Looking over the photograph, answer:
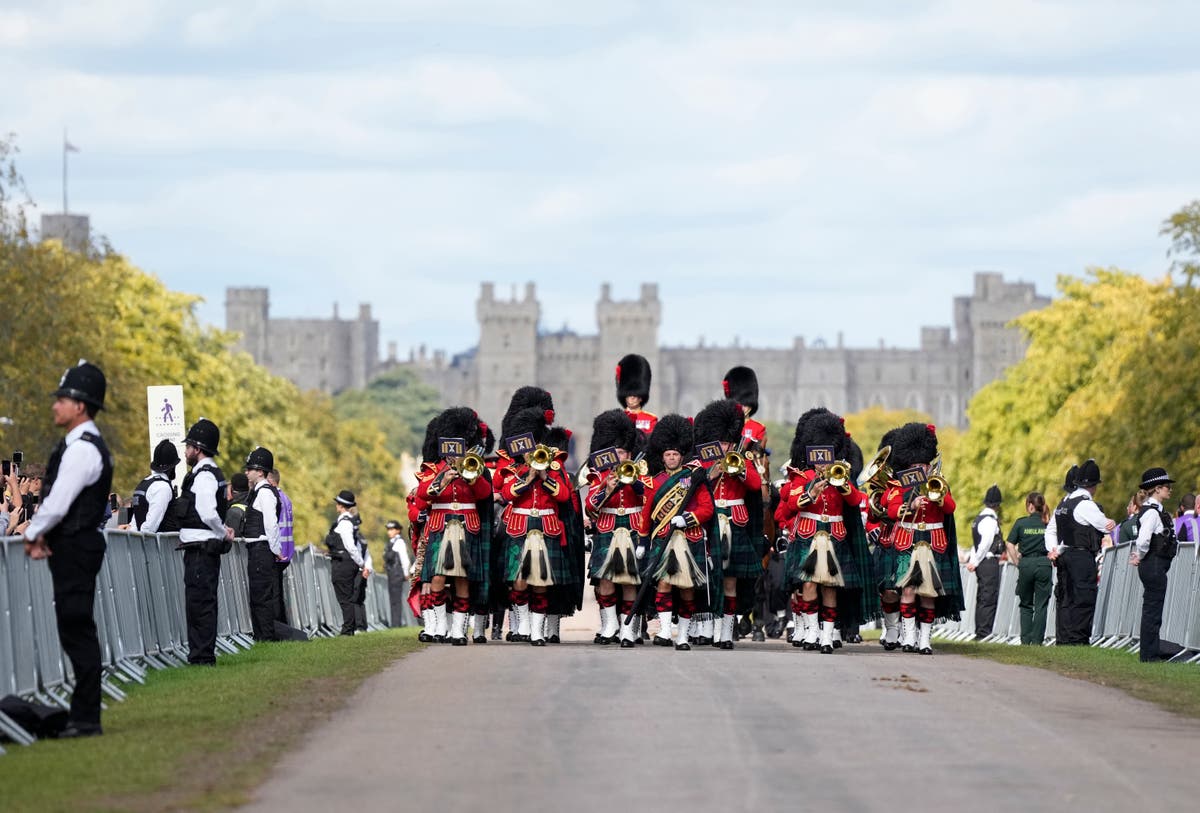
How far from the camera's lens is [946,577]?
23.8 metres

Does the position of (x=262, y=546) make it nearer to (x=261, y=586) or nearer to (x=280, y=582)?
(x=261, y=586)

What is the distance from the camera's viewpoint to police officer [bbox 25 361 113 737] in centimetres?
1512

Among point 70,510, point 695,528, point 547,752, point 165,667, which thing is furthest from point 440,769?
point 695,528

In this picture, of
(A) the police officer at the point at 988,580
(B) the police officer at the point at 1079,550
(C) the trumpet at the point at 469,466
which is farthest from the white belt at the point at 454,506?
(A) the police officer at the point at 988,580

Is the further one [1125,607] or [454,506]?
[1125,607]

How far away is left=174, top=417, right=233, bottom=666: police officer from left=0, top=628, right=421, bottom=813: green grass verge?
32 centimetres

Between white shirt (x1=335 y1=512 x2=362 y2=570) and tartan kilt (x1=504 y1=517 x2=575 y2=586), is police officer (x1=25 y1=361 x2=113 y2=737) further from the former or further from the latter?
white shirt (x1=335 y1=512 x2=362 y2=570)

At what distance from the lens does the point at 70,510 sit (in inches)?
596

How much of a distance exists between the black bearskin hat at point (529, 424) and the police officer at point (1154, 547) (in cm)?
566

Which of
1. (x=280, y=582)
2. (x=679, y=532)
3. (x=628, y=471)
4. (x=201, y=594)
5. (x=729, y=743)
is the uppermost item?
(x=628, y=471)

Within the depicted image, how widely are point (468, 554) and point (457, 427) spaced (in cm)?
130

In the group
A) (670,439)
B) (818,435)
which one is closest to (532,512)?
(670,439)

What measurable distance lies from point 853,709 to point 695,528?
268 inches

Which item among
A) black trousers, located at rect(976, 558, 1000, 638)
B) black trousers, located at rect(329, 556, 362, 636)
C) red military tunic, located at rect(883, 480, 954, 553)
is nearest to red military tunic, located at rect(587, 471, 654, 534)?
red military tunic, located at rect(883, 480, 954, 553)
